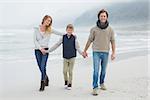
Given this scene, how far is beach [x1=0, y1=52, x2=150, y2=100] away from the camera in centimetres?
668

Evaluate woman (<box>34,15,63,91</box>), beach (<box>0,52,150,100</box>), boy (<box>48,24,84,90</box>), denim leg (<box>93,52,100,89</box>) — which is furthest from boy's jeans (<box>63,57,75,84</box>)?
denim leg (<box>93,52,100,89</box>)

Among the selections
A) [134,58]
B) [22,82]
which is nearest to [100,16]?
[22,82]

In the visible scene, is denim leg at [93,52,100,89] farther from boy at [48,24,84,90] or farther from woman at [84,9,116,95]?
boy at [48,24,84,90]

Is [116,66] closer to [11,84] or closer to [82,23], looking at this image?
[11,84]

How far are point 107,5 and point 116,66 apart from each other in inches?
368

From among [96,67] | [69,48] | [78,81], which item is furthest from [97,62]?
[78,81]

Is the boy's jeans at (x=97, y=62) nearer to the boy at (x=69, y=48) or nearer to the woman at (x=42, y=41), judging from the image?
the boy at (x=69, y=48)

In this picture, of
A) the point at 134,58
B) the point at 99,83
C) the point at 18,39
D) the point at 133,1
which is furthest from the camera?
the point at 133,1

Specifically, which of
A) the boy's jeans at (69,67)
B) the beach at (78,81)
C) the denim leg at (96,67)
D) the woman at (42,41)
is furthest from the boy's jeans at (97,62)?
the woman at (42,41)

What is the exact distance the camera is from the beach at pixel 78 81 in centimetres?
668

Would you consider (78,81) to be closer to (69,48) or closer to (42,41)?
(69,48)

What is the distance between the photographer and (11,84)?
25.0 ft

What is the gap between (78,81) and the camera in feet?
25.7

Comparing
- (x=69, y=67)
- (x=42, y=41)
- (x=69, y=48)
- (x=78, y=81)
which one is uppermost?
(x=42, y=41)
